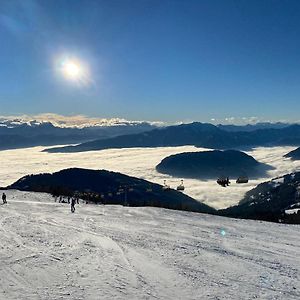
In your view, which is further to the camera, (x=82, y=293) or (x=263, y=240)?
(x=263, y=240)

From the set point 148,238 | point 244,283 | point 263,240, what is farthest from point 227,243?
point 244,283

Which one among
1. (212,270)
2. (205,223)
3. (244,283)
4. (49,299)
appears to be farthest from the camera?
(205,223)

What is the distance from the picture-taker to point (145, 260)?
2412 centimetres

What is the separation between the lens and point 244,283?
20375 mm

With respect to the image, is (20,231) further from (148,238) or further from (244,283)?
(244,283)

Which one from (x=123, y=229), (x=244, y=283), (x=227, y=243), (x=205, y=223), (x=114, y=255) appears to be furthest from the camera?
(x=205, y=223)

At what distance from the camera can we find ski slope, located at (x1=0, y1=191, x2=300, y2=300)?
18.6m

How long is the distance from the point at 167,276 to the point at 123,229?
14.3 meters

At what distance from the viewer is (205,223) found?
4066 centimetres

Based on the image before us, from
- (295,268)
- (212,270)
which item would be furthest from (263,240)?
(212,270)

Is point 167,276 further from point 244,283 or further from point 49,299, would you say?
point 49,299

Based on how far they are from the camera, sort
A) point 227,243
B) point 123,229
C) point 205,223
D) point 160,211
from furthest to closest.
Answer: point 160,211 < point 205,223 < point 123,229 < point 227,243

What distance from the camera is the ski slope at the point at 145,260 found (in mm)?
18641

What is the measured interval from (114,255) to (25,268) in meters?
5.73
